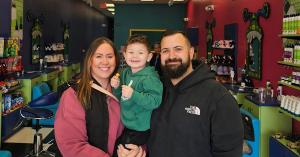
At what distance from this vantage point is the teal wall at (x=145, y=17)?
1294 centimetres

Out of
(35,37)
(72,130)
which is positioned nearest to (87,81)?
(72,130)

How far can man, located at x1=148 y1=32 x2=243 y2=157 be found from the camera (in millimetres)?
1765

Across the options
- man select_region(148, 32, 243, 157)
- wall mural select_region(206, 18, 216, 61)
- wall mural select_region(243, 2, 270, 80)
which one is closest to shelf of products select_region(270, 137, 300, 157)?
wall mural select_region(243, 2, 270, 80)

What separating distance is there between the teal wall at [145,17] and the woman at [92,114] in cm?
1114

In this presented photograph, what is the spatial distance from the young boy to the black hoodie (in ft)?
0.28

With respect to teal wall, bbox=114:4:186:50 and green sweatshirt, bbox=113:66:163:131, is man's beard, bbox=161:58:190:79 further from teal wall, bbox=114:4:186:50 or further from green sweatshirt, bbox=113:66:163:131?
teal wall, bbox=114:4:186:50

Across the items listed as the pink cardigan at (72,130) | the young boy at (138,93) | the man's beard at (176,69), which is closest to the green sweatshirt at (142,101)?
the young boy at (138,93)

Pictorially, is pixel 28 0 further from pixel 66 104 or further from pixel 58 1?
pixel 66 104

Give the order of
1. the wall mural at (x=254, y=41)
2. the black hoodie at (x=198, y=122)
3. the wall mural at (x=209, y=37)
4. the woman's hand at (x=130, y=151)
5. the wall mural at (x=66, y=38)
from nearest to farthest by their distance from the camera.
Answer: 1. the black hoodie at (x=198, y=122)
2. the woman's hand at (x=130, y=151)
3. the wall mural at (x=254, y=41)
4. the wall mural at (x=209, y=37)
5. the wall mural at (x=66, y=38)

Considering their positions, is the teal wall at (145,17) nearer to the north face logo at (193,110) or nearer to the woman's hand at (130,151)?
the woman's hand at (130,151)

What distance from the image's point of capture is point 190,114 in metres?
1.80

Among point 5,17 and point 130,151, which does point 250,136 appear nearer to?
point 130,151

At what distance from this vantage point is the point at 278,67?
416 centimetres

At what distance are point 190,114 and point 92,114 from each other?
554 millimetres
